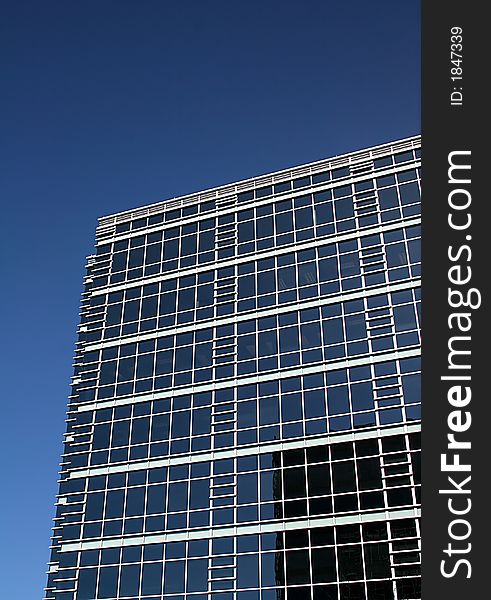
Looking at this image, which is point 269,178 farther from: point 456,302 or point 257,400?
point 456,302

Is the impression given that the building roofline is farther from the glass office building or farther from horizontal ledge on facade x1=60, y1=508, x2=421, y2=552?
horizontal ledge on facade x1=60, y1=508, x2=421, y2=552

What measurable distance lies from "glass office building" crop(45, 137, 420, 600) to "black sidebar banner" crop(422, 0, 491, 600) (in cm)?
2942

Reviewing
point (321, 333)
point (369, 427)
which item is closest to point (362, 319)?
point (321, 333)

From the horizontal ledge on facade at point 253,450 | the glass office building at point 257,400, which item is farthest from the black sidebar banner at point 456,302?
the horizontal ledge on facade at point 253,450

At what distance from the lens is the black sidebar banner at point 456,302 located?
9.16 meters

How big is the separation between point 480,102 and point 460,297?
10.5 feet

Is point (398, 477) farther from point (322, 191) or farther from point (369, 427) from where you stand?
point (322, 191)

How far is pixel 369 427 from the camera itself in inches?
1588

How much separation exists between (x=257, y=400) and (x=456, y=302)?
115 ft

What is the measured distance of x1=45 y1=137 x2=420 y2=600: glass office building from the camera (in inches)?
1542

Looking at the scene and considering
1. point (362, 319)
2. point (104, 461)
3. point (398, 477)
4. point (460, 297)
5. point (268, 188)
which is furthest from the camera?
point (268, 188)

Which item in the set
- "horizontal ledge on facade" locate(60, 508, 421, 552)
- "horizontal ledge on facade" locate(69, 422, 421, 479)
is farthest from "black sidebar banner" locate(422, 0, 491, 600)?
"horizontal ledge on facade" locate(69, 422, 421, 479)

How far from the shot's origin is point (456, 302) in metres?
10.1

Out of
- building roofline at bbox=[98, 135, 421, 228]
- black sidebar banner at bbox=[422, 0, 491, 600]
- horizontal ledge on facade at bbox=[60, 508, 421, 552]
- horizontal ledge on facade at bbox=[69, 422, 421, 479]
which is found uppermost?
building roofline at bbox=[98, 135, 421, 228]
